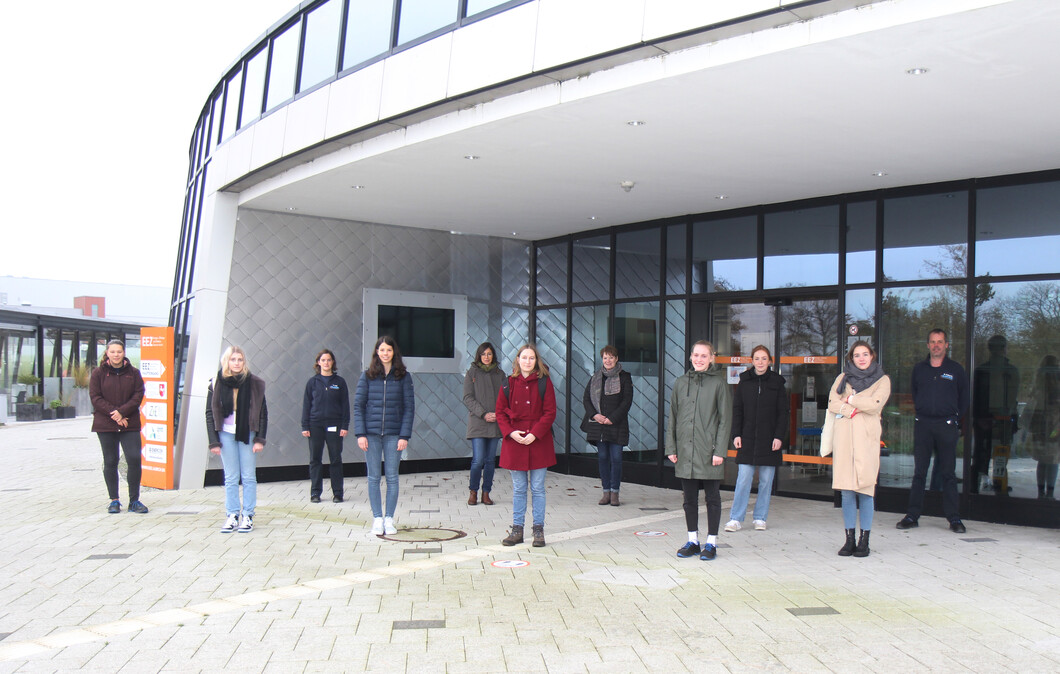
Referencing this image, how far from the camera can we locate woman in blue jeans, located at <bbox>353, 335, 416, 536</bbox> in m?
7.27

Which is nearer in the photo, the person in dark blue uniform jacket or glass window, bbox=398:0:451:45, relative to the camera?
glass window, bbox=398:0:451:45

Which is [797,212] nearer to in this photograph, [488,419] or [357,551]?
[488,419]

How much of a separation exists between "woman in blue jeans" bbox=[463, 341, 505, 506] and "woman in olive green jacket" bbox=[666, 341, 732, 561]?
3.06 m

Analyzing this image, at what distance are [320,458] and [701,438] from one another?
15.3 ft

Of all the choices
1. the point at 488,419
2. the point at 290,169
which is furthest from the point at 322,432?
the point at 290,169

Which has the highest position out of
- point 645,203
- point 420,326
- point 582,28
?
point 582,28

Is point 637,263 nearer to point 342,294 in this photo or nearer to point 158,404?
point 342,294

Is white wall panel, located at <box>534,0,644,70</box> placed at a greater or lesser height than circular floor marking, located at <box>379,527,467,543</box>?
greater

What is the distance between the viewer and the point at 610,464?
9.51 metres

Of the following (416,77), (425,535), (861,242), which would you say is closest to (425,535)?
(425,535)

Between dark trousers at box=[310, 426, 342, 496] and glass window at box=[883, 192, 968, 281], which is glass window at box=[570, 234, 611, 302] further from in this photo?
dark trousers at box=[310, 426, 342, 496]

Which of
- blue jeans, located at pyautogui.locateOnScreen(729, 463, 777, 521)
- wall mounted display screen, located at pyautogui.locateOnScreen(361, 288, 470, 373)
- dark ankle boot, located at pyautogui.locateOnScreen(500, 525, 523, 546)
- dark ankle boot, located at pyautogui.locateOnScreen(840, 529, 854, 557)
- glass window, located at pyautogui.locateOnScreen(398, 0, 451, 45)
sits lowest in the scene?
dark ankle boot, located at pyautogui.locateOnScreen(500, 525, 523, 546)

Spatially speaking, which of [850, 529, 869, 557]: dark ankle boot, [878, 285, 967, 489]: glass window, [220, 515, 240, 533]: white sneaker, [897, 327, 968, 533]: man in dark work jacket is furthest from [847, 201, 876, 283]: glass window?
[220, 515, 240, 533]: white sneaker

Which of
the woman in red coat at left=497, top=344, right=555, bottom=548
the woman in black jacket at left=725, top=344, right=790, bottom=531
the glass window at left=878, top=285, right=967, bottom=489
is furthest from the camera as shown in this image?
the glass window at left=878, top=285, right=967, bottom=489
